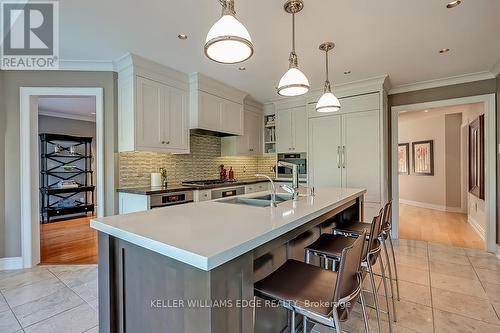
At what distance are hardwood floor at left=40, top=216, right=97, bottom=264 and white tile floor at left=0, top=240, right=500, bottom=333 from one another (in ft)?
1.01

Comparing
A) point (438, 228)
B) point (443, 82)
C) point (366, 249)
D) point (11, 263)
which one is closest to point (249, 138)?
point (443, 82)

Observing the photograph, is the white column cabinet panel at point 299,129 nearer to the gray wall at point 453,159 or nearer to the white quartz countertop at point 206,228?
the white quartz countertop at point 206,228

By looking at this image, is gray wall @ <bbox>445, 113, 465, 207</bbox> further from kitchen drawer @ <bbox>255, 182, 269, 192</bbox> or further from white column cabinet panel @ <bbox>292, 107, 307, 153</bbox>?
kitchen drawer @ <bbox>255, 182, 269, 192</bbox>

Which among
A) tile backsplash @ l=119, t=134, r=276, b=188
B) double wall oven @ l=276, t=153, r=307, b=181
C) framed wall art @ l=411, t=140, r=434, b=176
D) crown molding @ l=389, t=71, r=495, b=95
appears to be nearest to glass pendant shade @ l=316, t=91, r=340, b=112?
double wall oven @ l=276, t=153, r=307, b=181

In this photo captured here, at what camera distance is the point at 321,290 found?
1.21m


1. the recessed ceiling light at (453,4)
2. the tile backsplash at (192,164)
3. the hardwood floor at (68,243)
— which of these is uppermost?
the recessed ceiling light at (453,4)

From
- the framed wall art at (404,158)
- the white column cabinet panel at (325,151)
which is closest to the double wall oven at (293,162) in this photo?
the white column cabinet panel at (325,151)

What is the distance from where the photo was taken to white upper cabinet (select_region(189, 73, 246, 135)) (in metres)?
3.61

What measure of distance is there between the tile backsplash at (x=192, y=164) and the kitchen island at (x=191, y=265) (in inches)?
75.9

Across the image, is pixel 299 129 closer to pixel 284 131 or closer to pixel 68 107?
pixel 284 131

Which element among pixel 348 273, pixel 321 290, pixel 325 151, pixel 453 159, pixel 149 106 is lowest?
pixel 321 290

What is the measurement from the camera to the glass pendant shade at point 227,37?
128cm

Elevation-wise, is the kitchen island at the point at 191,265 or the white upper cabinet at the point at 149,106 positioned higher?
the white upper cabinet at the point at 149,106

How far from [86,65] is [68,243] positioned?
8.90ft
